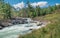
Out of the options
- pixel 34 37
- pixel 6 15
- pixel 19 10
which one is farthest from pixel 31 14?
pixel 34 37

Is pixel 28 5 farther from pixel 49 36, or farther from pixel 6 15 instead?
pixel 49 36

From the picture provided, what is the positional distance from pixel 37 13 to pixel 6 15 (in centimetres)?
1402

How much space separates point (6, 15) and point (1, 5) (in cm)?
342

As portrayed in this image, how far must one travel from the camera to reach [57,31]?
6.49 meters

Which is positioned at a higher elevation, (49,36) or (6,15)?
(49,36)

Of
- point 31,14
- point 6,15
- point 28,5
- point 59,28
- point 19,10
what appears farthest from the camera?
point 19,10

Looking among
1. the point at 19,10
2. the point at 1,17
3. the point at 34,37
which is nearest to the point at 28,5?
the point at 19,10

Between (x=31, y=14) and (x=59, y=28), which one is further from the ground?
(x=59, y=28)

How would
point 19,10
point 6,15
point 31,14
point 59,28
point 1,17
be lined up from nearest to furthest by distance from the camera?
1. point 59,28
2. point 1,17
3. point 6,15
4. point 31,14
5. point 19,10

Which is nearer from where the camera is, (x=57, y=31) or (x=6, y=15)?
(x=57, y=31)

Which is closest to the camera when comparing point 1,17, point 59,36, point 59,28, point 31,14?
point 59,36

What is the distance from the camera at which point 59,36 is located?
245 inches

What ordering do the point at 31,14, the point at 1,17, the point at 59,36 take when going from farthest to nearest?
the point at 31,14 → the point at 1,17 → the point at 59,36

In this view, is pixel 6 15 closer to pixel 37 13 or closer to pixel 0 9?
pixel 0 9
